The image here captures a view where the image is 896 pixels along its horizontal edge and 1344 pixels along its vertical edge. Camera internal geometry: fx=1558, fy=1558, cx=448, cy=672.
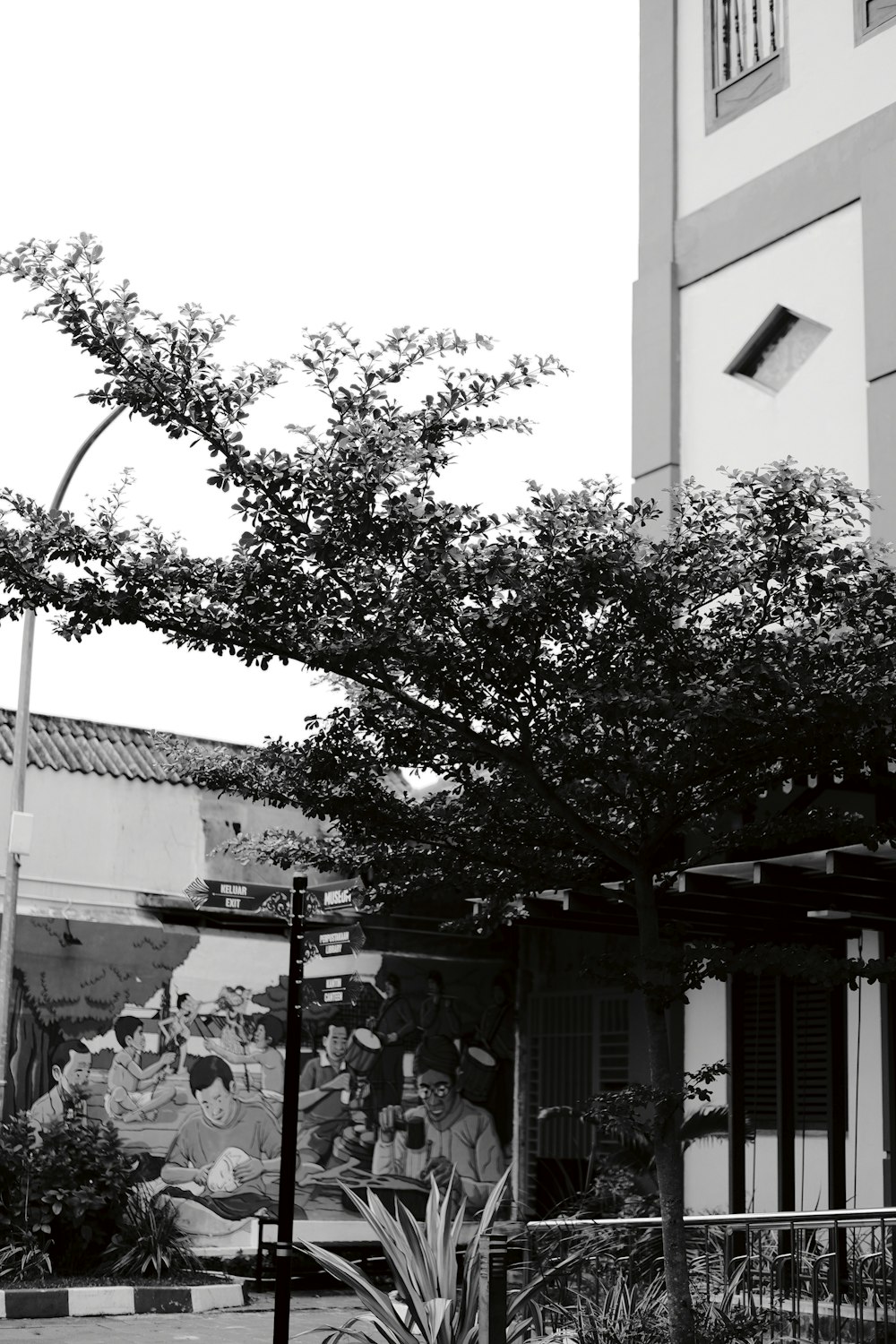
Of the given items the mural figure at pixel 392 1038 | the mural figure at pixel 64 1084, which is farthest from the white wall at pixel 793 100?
the mural figure at pixel 64 1084

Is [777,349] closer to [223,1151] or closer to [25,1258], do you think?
[223,1151]

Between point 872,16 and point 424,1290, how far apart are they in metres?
11.1

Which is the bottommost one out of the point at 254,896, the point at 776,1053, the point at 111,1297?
the point at 111,1297

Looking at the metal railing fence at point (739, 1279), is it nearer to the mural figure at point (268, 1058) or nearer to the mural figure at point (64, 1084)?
the mural figure at point (64, 1084)

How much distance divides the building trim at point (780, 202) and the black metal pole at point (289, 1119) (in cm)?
841

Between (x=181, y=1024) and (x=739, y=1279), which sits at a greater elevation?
(x=181, y=1024)

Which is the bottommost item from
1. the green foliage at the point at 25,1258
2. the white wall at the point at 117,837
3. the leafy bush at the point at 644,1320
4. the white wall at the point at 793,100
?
the green foliage at the point at 25,1258

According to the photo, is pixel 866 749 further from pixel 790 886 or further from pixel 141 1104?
pixel 141 1104

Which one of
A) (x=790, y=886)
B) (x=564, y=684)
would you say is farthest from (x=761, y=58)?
(x=564, y=684)

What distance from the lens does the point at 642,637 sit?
7824 millimetres

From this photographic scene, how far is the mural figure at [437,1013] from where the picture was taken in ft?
57.1

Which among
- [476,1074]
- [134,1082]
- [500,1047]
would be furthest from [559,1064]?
→ [134,1082]

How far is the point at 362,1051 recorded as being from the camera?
55.5 feet

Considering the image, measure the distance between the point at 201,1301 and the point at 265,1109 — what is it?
3236 mm
